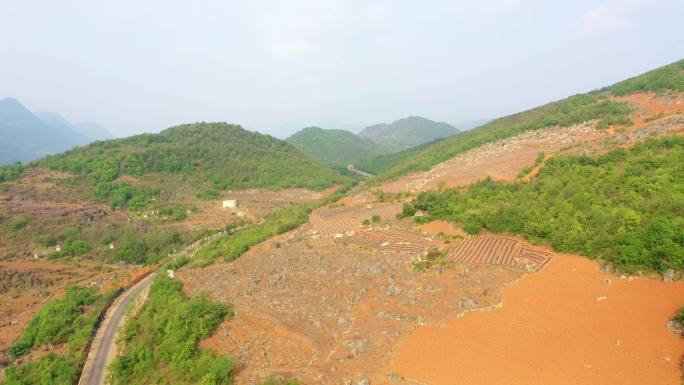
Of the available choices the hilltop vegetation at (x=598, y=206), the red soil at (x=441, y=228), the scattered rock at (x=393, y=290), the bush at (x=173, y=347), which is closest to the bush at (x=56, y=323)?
the bush at (x=173, y=347)

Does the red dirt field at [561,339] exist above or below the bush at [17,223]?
below

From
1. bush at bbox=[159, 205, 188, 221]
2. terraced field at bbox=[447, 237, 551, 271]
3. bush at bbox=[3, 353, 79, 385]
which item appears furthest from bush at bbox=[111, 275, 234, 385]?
bush at bbox=[159, 205, 188, 221]

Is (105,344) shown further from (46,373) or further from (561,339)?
(561,339)

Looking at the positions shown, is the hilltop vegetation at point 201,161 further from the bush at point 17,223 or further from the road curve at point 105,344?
the road curve at point 105,344

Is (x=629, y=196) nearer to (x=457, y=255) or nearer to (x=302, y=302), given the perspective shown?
(x=457, y=255)

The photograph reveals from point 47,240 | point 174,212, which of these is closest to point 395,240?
point 174,212

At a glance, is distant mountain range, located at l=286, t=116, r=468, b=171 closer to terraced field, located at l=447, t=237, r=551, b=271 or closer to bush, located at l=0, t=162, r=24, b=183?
bush, located at l=0, t=162, r=24, b=183
